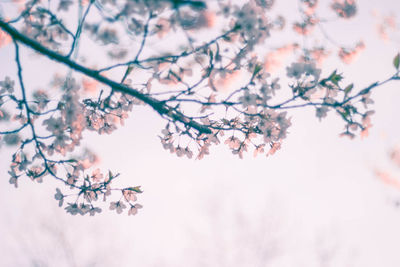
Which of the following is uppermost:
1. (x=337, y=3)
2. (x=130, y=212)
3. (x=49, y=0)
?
(x=337, y=3)

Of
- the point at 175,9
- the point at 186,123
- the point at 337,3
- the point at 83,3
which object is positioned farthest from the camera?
the point at 337,3

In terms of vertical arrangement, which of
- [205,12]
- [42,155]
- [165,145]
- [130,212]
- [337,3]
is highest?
[337,3]

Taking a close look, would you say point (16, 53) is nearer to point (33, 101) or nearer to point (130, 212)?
point (33, 101)

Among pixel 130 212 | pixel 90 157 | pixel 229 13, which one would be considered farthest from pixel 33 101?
pixel 229 13

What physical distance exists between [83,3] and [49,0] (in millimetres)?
230

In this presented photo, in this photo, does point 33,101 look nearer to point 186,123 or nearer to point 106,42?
point 106,42

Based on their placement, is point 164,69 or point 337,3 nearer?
point 164,69

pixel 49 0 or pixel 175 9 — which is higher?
pixel 49 0

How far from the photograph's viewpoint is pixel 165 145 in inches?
98.9

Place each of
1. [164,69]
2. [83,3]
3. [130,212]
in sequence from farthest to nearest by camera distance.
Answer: [130,212]
[83,3]
[164,69]

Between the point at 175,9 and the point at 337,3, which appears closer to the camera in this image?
the point at 175,9

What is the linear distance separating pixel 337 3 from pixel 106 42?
3.15 meters

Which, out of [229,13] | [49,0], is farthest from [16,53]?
[229,13]

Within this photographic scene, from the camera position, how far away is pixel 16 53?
81.9 inches
